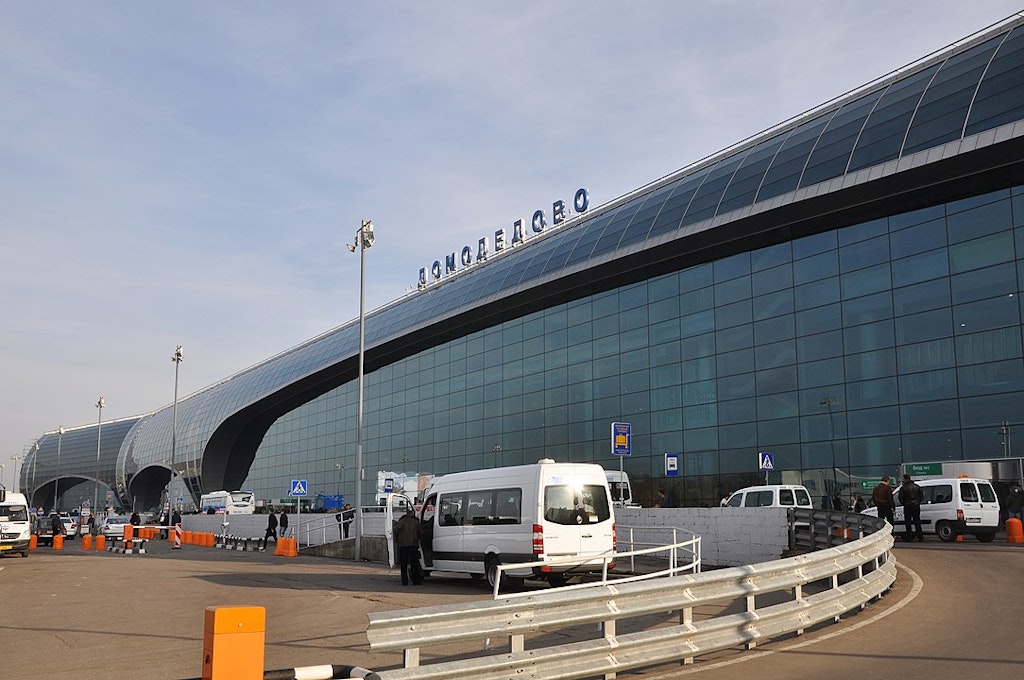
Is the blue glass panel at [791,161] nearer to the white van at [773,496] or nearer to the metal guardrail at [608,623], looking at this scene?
the white van at [773,496]

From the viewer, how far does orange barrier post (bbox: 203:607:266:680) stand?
249 inches

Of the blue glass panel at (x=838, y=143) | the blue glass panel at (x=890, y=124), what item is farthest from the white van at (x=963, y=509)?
the blue glass panel at (x=838, y=143)

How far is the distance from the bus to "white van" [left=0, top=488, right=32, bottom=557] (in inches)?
1293

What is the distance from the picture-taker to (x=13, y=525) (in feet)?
102

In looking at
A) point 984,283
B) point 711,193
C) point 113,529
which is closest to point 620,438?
point 984,283

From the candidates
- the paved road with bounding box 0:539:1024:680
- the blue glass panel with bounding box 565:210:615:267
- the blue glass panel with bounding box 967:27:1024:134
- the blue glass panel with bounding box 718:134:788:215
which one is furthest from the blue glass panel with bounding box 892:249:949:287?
the blue glass panel with bounding box 565:210:615:267

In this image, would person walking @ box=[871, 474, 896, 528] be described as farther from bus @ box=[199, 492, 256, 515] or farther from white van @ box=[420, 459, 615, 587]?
bus @ box=[199, 492, 256, 515]

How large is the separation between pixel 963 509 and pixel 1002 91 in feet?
44.2

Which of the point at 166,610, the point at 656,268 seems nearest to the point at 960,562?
the point at 166,610

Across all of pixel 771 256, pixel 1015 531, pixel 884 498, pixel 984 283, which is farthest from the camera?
pixel 771 256

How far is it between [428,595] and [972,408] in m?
20.9

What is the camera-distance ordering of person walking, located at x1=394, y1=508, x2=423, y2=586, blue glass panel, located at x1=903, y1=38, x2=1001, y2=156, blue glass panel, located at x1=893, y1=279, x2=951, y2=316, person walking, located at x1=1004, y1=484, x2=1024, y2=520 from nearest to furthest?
1. person walking, located at x1=394, y1=508, x2=423, y2=586
2. person walking, located at x1=1004, y1=484, x2=1024, y2=520
3. blue glass panel, located at x1=903, y1=38, x2=1001, y2=156
4. blue glass panel, located at x1=893, y1=279, x2=951, y2=316

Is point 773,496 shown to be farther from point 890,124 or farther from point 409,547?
point 890,124

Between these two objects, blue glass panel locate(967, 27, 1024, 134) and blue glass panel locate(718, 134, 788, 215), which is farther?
blue glass panel locate(718, 134, 788, 215)
